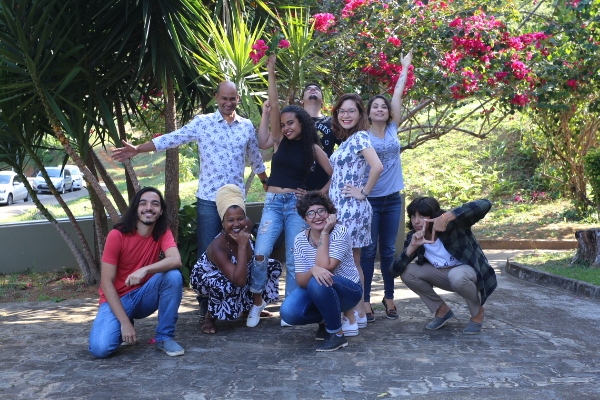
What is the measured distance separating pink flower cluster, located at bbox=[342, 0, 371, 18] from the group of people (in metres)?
2.48

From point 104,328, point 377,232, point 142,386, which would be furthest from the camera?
point 377,232

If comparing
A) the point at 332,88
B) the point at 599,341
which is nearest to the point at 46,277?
the point at 332,88

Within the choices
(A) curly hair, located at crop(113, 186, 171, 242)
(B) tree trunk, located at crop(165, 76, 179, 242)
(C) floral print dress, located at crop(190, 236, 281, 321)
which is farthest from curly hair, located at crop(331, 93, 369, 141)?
(B) tree trunk, located at crop(165, 76, 179, 242)

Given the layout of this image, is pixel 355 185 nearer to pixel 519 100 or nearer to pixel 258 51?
pixel 258 51

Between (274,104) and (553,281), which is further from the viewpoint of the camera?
(553,281)

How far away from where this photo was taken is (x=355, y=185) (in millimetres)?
4996

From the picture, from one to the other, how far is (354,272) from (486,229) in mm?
7786

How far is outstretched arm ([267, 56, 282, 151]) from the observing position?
517 cm

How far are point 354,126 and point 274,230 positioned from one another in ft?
3.38

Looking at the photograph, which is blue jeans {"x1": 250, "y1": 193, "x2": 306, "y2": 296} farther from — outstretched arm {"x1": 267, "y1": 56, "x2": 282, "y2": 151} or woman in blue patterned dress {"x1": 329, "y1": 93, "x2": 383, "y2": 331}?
outstretched arm {"x1": 267, "y1": 56, "x2": 282, "y2": 151}

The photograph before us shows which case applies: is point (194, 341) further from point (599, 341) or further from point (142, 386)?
point (599, 341)

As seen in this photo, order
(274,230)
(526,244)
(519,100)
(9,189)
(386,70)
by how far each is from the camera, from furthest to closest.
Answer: (9,189) → (526,244) → (519,100) → (386,70) → (274,230)

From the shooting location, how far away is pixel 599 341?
466 centimetres

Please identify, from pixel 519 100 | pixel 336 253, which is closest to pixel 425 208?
pixel 336 253
